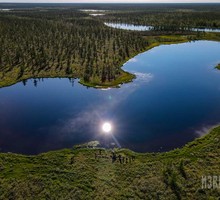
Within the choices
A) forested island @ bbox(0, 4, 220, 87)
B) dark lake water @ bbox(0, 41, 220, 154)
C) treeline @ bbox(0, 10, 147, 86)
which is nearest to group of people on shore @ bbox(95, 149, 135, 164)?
dark lake water @ bbox(0, 41, 220, 154)

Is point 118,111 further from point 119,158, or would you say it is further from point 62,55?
point 62,55

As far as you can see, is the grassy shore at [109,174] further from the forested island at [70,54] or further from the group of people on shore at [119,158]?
the forested island at [70,54]

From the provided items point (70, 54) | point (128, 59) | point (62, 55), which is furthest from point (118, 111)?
point (70, 54)

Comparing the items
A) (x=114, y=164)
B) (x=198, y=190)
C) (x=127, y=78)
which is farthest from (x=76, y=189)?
(x=127, y=78)

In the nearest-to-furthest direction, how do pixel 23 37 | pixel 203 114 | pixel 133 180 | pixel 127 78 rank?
pixel 133 180, pixel 203 114, pixel 127 78, pixel 23 37

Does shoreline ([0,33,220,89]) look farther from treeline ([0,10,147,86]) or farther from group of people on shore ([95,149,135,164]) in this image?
group of people on shore ([95,149,135,164])

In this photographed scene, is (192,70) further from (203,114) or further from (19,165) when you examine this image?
(19,165)
